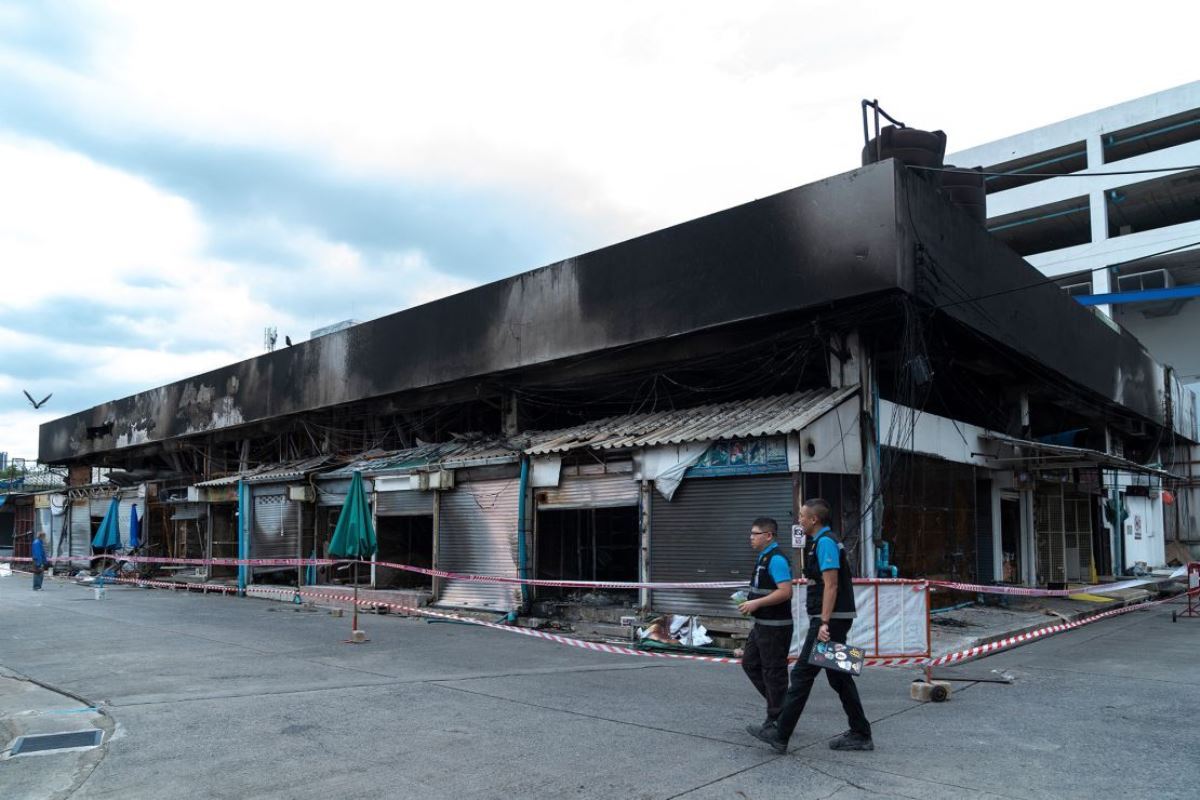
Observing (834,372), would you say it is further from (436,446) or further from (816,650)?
(436,446)

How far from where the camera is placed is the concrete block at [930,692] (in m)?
8.28

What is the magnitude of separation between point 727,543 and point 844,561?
7013 mm

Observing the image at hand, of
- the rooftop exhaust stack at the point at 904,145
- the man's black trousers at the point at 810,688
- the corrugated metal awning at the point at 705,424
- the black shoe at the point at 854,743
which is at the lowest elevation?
the black shoe at the point at 854,743

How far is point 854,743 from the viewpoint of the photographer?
20.7 ft

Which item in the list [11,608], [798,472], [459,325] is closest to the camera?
[798,472]

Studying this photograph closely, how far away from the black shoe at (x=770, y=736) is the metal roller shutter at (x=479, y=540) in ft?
33.6

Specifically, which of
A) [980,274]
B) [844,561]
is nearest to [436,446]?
[980,274]

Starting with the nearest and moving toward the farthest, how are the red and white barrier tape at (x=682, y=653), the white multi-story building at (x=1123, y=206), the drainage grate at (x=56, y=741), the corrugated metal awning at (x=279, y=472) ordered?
the drainage grate at (x=56, y=741) → the red and white barrier tape at (x=682, y=653) → the corrugated metal awning at (x=279, y=472) → the white multi-story building at (x=1123, y=206)

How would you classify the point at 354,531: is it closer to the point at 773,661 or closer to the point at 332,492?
the point at 332,492

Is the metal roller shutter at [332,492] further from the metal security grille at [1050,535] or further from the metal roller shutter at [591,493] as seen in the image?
the metal security grille at [1050,535]

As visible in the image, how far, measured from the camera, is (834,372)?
46.9 ft

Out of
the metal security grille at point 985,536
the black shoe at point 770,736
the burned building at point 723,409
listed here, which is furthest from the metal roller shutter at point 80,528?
the black shoe at point 770,736

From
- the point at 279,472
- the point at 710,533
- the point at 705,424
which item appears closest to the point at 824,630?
the point at 710,533

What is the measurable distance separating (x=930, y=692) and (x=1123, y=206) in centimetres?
4679
